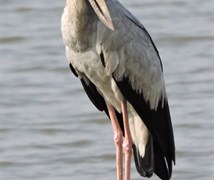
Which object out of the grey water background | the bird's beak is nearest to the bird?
the bird's beak

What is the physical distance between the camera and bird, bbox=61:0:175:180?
1047cm

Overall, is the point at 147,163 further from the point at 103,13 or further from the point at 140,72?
the point at 103,13

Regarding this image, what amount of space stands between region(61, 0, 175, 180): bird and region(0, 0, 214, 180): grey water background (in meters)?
1.16

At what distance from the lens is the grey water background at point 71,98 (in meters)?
12.7

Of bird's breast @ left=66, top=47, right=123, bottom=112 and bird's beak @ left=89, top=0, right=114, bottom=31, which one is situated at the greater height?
bird's beak @ left=89, top=0, right=114, bottom=31

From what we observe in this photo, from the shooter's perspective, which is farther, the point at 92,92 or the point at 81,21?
the point at 92,92

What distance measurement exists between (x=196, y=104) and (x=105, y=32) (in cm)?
361

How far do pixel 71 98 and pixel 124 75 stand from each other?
3653mm

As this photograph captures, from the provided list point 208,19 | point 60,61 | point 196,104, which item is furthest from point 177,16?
point 196,104

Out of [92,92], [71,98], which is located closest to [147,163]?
[92,92]

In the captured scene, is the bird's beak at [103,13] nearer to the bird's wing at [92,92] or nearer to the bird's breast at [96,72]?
the bird's breast at [96,72]

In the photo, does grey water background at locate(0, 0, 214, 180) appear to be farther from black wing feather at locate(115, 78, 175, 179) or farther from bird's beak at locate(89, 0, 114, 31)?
bird's beak at locate(89, 0, 114, 31)

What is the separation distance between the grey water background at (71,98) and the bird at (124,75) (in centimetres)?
116

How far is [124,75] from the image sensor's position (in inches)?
424
